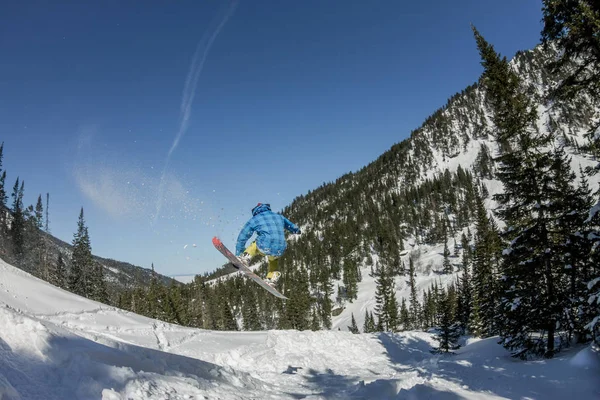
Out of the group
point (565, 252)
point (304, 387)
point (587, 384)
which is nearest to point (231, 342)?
point (304, 387)

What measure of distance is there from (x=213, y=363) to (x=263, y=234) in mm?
4069

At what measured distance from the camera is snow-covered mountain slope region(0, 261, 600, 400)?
4.23 m

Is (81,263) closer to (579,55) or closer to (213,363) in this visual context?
(213,363)

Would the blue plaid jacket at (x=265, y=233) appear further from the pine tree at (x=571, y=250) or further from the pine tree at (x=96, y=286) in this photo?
the pine tree at (x=96, y=286)

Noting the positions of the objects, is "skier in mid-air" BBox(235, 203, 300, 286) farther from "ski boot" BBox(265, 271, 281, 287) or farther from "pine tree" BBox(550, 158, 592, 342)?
"pine tree" BBox(550, 158, 592, 342)

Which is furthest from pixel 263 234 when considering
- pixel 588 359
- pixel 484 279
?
pixel 484 279

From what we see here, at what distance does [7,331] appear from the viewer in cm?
446

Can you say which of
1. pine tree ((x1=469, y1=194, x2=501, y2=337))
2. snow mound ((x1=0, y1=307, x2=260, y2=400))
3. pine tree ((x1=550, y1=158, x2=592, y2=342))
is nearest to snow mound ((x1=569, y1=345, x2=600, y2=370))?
pine tree ((x1=550, y1=158, x2=592, y2=342))

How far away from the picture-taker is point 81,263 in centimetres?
5747

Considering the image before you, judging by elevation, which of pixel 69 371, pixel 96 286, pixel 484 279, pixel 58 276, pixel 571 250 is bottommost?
pixel 69 371

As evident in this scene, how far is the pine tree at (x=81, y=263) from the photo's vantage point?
5381 cm

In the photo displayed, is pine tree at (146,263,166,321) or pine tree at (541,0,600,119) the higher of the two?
pine tree at (541,0,600,119)

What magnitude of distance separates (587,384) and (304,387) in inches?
312

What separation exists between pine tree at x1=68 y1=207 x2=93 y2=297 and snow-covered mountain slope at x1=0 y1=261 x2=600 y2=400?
1847 inches
